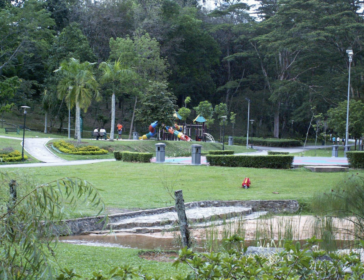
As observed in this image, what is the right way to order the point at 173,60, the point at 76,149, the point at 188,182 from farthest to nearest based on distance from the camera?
the point at 173,60
the point at 76,149
the point at 188,182

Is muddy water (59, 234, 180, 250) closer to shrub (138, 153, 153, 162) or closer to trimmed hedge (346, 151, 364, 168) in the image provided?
shrub (138, 153, 153, 162)

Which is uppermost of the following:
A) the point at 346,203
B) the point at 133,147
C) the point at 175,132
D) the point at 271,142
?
the point at 175,132

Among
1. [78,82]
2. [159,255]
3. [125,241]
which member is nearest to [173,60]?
[78,82]

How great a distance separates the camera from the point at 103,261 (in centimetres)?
595

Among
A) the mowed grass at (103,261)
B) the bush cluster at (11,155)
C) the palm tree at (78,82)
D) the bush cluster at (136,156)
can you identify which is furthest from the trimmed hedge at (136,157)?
the mowed grass at (103,261)

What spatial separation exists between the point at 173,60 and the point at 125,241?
47161 millimetres

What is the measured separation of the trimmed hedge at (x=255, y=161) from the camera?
19953 millimetres

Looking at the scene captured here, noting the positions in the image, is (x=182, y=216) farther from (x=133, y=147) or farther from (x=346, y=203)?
(x=133, y=147)

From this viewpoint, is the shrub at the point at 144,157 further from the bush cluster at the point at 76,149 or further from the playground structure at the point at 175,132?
the playground structure at the point at 175,132

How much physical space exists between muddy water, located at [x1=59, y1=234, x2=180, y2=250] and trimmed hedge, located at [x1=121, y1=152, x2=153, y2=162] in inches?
526

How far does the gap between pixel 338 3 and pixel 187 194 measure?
118ft

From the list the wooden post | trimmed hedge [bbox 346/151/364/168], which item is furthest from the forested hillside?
the wooden post

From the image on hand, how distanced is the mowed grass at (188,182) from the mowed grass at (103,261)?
9.93 ft

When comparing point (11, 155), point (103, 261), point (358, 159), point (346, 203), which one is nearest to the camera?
point (346, 203)
